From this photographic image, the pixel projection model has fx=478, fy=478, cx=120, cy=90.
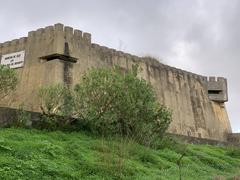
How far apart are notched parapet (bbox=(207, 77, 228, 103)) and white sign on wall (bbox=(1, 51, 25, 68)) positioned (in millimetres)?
9129

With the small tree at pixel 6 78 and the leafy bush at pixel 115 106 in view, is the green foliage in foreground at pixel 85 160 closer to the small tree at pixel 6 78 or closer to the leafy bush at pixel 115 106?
the leafy bush at pixel 115 106

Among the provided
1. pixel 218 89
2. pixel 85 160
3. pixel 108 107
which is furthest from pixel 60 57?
pixel 218 89

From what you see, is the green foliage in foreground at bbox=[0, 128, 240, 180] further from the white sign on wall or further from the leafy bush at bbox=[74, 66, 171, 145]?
the white sign on wall

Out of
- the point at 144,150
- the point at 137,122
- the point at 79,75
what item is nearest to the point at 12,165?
the point at 144,150

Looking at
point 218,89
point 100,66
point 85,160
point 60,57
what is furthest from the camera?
point 218,89

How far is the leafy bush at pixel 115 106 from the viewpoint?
1072 cm

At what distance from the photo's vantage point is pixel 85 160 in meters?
8.06

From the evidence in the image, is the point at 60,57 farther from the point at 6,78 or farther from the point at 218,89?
the point at 218,89

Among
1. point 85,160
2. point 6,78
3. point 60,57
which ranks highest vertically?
point 60,57

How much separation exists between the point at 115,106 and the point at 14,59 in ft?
19.2

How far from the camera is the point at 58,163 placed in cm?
760

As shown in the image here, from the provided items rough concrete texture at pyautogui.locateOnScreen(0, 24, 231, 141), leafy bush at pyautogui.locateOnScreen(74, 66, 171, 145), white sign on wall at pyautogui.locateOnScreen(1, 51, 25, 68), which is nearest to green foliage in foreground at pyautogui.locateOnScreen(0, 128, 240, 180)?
leafy bush at pyautogui.locateOnScreen(74, 66, 171, 145)

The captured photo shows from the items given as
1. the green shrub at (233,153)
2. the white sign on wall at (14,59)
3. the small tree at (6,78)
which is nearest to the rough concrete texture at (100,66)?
the white sign on wall at (14,59)

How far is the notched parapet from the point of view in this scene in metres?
21.0
